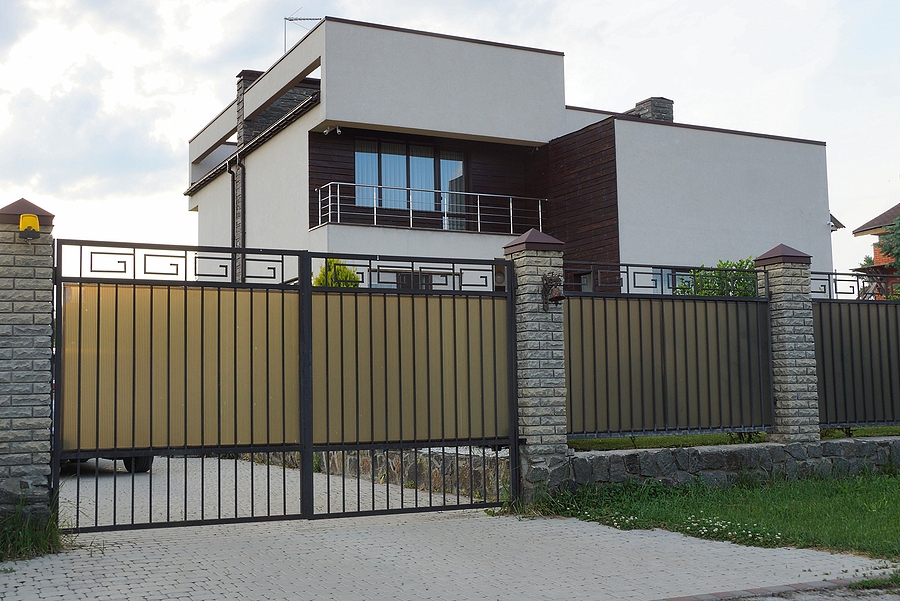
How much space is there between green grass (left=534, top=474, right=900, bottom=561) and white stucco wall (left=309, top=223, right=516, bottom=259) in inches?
380

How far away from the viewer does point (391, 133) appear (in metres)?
19.8

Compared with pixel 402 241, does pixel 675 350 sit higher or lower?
lower

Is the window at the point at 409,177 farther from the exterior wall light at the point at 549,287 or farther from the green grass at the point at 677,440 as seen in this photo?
the exterior wall light at the point at 549,287

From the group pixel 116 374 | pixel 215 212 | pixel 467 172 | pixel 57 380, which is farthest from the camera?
pixel 215 212

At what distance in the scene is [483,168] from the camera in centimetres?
2097

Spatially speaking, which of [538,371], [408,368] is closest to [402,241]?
[538,371]

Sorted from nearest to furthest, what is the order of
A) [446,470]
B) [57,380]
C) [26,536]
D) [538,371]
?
[26,536]
[57,380]
[538,371]
[446,470]

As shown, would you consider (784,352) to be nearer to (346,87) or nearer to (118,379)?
(118,379)

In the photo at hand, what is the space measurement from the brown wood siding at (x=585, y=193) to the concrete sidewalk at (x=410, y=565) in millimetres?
11679

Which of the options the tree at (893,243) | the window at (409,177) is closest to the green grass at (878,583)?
the tree at (893,243)

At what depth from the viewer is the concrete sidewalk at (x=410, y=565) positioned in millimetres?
5992

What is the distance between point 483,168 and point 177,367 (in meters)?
13.9

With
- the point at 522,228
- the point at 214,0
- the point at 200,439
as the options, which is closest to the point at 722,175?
the point at 522,228

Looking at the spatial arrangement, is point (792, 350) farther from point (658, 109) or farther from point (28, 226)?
point (658, 109)
